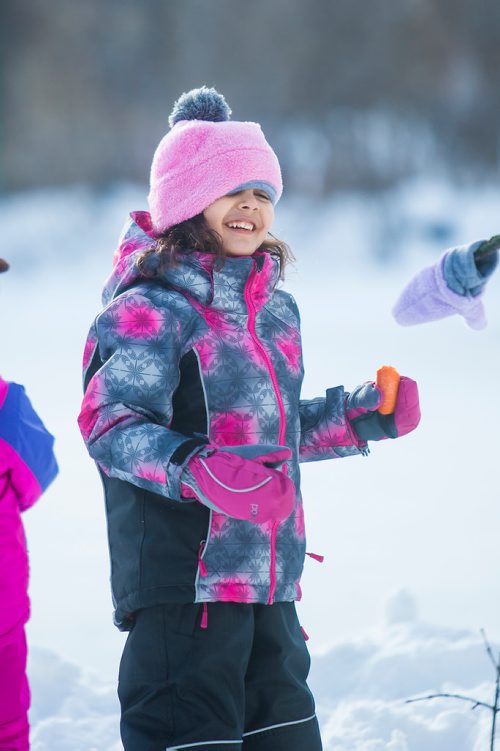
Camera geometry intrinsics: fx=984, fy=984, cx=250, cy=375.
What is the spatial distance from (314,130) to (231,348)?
31.1ft

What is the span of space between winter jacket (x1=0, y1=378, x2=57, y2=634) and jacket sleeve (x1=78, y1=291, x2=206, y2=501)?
0.25 meters

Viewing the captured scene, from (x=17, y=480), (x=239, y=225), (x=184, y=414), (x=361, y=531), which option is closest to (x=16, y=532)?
(x=17, y=480)

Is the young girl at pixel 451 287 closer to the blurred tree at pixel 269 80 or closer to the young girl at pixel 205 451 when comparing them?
the young girl at pixel 205 451

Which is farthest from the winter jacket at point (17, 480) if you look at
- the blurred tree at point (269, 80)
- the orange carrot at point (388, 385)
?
the blurred tree at point (269, 80)

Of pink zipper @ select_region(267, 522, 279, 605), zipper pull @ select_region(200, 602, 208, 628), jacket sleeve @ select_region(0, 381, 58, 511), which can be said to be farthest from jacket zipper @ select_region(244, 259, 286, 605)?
jacket sleeve @ select_region(0, 381, 58, 511)

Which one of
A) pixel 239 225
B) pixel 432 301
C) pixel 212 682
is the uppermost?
pixel 239 225

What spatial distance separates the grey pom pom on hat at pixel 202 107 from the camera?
1.77m

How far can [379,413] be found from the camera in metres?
1.74

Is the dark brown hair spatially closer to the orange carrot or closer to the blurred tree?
the orange carrot

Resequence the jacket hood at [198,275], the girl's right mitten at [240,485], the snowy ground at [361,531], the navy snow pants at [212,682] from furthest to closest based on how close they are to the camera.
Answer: the snowy ground at [361,531], the jacket hood at [198,275], the navy snow pants at [212,682], the girl's right mitten at [240,485]

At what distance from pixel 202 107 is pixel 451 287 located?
55 centimetres

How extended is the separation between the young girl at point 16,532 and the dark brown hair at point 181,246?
323mm

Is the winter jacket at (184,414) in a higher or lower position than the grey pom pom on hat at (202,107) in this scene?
lower

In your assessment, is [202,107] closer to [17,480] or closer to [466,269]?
[466,269]
